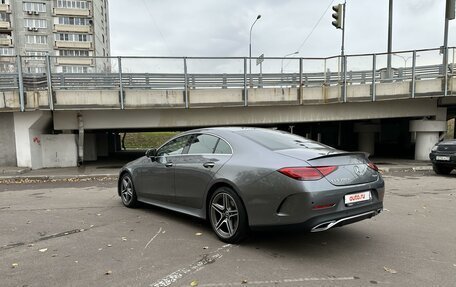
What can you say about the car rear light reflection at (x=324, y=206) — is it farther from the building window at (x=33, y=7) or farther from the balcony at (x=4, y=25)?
the building window at (x=33, y=7)

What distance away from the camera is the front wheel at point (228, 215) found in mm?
4312

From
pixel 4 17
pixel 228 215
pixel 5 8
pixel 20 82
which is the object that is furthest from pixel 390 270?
pixel 4 17

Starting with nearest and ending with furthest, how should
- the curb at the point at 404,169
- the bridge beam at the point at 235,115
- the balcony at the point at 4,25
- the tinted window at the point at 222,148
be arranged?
the tinted window at the point at 222,148 < the curb at the point at 404,169 < the bridge beam at the point at 235,115 < the balcony at the point at 4,25

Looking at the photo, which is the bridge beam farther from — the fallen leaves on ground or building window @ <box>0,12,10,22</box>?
building window @ <box>0,12,10,22</box>

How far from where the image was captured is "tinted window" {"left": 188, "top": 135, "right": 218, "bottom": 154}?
5.02 metres

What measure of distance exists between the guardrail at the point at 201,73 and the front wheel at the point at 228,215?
9760 millimetres

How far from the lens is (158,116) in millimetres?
14914

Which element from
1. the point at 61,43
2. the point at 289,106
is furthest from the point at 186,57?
the point at 61,43

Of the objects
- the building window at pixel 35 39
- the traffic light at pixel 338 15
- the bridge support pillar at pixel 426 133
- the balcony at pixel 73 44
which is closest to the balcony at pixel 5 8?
the building window at pixel 35 39

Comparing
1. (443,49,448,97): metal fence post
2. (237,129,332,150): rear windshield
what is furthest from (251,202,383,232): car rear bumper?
(443,49,448,97): metal fence post

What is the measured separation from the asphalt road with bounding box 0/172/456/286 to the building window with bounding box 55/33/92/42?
63.7 meters

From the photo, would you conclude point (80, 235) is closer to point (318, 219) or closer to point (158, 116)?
point (318, 219)

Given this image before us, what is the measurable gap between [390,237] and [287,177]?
6.63 ft

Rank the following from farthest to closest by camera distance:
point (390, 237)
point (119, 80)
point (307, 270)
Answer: point (119, 80) < point (390, 237) < point (307, 270)
